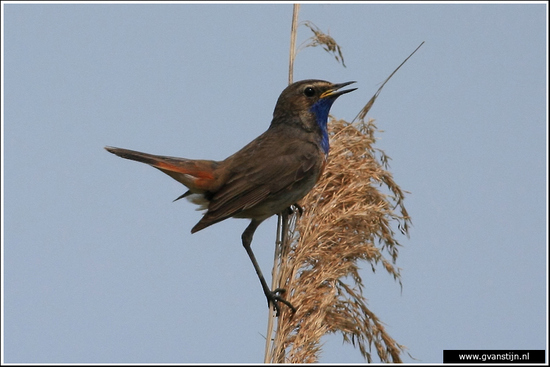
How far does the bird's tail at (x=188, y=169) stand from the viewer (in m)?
4.81

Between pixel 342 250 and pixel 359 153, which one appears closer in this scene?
pixel 342 250

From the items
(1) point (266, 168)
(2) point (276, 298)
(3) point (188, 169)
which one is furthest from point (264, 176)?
(2) point (276, 298)

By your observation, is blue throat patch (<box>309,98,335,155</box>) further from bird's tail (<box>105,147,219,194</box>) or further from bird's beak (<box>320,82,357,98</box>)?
bird's tail (<box>105,147,219,194</box>)

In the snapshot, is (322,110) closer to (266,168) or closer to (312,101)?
(312,101)

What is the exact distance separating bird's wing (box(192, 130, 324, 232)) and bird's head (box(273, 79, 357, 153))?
0.77ft

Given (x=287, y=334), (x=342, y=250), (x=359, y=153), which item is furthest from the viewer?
(x=359, y=153)

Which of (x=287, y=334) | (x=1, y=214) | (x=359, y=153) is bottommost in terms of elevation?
(x=287, y=334)

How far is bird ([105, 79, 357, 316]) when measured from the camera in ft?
15.8

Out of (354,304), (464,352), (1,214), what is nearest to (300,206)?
(354,304)

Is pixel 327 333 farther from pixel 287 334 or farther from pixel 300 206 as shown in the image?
pixel 300 206

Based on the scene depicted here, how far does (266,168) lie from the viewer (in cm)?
499

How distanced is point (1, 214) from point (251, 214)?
6.18ft

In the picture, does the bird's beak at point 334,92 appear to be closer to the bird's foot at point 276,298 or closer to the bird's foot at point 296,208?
the bird's foot at point 296,208

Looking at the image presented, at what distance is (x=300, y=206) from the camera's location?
16.2 ft
